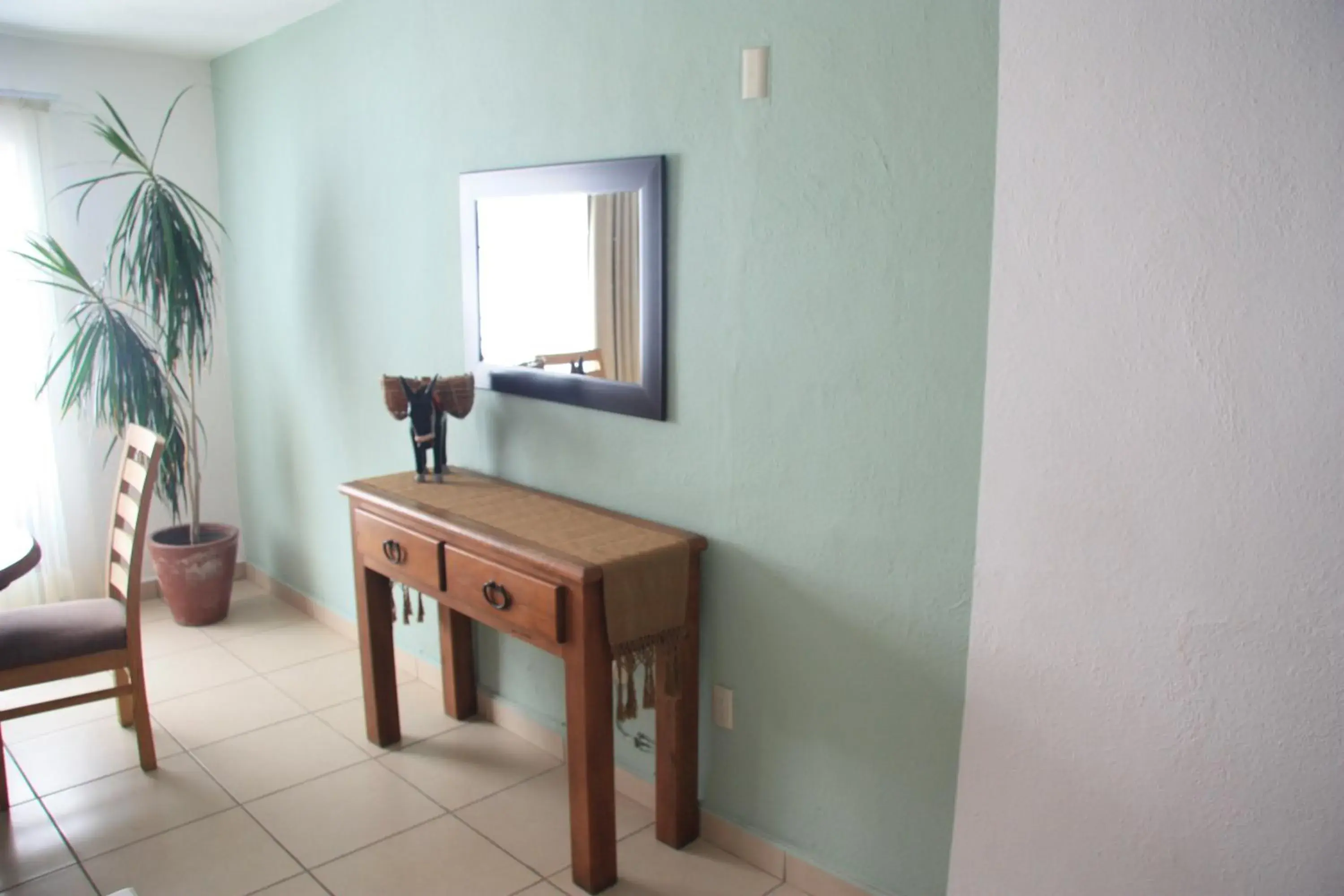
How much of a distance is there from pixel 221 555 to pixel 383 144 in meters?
1.83

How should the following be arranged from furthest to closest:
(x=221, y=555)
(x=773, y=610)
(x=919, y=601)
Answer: (x=221, y=555), (x=773, y=610), (x=919, y=601)

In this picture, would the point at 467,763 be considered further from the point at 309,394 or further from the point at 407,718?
the point at 309,394

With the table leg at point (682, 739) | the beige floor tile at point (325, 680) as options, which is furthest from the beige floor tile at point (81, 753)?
the table leg at point (682, 739)

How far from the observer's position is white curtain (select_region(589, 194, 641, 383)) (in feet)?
7.86

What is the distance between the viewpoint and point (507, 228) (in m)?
2.75

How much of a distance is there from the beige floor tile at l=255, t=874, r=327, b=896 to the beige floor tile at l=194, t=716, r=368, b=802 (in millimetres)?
448

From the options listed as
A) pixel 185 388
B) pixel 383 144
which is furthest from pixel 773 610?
pixel 185 388

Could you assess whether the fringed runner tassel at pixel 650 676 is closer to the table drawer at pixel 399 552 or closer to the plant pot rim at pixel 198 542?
the table drawer at pixel 399 552

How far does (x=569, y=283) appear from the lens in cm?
258

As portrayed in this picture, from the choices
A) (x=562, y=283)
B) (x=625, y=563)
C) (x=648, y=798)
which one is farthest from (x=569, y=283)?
(x=648, y=798)

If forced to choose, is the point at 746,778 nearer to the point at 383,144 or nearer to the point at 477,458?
the point at 477,458

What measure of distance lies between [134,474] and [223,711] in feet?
2.87

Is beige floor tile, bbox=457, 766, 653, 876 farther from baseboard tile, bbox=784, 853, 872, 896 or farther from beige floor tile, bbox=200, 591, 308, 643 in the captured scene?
beige floor tile, bbox=200, 591, 308, 643

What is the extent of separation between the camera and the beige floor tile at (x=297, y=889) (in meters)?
2.27
